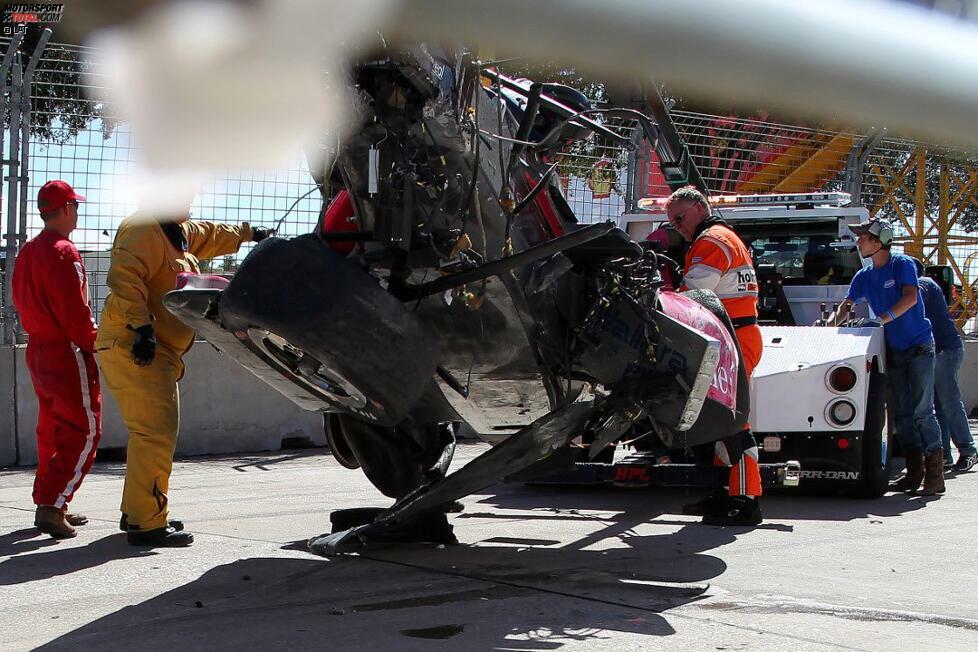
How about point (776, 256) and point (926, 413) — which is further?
point (776, 256)

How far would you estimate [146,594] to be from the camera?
4312mm

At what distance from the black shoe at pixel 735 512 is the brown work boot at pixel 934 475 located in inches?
83.1

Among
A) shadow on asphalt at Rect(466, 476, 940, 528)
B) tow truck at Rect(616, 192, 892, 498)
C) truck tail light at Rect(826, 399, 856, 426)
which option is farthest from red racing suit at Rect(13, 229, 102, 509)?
truck tail light at Rect(826, 399, 856, 426)

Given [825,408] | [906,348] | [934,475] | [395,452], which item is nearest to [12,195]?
[395,452]

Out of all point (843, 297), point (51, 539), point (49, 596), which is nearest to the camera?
point (49, 596)

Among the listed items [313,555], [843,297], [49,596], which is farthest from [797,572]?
[843,297]

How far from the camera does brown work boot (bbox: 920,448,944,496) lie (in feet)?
25.2

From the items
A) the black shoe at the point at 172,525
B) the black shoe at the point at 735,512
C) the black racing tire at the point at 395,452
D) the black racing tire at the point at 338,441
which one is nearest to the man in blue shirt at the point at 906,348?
the black shoe at the point at 735,512

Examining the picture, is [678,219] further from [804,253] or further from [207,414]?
[207,414]

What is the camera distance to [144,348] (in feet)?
17.2

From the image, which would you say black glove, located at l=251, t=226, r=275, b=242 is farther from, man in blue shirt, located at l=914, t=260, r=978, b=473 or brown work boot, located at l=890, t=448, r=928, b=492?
man in blue shirt, located at l=914, t=260, r=978, b=473

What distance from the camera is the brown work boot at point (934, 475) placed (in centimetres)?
768

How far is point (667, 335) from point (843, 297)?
501 centimetres

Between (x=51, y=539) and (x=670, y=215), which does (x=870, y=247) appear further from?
(x=51, y=539)
